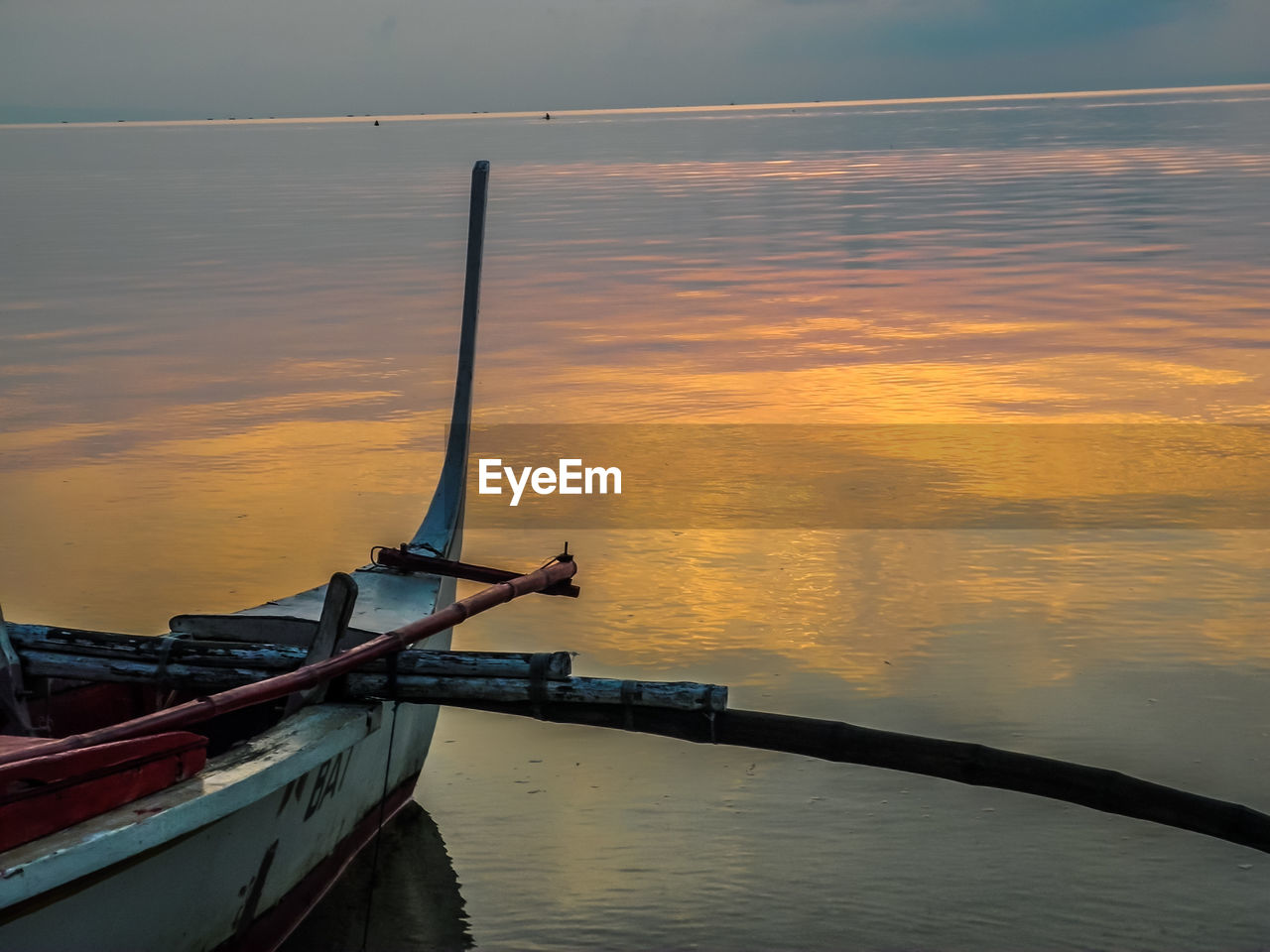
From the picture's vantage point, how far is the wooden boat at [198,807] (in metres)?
3.16

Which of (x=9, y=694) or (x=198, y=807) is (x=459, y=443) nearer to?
(x=9, y=694)

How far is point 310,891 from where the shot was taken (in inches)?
184

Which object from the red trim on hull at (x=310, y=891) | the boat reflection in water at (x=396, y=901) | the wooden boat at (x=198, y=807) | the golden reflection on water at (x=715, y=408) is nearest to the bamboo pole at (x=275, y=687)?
the wooden boat at (x=198, y=807)

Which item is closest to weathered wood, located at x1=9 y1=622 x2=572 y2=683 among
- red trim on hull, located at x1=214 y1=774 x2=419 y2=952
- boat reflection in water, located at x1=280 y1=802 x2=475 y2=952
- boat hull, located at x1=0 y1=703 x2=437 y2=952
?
boat hull, located at x1=0 y1=703 x2=437 y2=952

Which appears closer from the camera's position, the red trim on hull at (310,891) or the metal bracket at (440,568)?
the red trim on hull at (310,891)

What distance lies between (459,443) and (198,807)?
360 cm

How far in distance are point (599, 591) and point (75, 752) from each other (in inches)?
184

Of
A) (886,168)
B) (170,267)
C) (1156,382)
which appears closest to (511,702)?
(1156,382)

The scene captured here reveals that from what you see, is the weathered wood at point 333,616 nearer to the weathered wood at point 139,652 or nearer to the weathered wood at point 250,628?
the weathered wood at point 139,652

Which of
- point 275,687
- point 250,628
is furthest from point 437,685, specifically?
point 250,628

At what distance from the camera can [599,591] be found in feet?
25.7

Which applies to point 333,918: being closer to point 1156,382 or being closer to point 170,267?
point 1156,382

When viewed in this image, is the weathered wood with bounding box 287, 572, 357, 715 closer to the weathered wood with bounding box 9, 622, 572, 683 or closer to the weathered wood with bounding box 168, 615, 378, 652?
the weathered wood with bounding box 9, 622, 572, 683

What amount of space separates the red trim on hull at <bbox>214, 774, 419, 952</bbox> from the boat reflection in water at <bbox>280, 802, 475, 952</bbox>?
49 mm
